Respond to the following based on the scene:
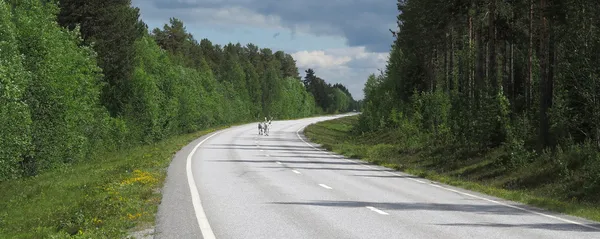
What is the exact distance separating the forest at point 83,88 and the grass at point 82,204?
11.3ft

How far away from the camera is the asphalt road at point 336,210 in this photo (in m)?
12.3

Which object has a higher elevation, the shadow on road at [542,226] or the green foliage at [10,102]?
the green foliage at [10,102]

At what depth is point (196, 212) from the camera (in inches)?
577

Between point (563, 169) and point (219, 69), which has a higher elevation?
point (219, 69)

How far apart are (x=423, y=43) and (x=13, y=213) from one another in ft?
144

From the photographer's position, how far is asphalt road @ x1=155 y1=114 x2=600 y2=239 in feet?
40.5

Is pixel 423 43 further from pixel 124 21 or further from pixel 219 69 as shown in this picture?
pixel 219 69

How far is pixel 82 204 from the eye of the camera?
17.2 metres

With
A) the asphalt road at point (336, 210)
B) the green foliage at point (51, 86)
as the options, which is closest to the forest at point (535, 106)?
the asphalt road at point (336, 210)

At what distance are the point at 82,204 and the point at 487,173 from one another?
16420 mm

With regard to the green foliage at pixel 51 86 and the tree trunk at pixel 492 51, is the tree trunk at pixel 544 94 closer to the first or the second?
the tree trunk at pixel 492 51

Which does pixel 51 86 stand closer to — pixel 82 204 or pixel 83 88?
pixel 83 88

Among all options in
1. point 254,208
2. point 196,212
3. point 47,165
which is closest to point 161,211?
point 196,212

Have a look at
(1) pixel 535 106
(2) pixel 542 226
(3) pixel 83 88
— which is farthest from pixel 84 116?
(2) pixel 542 226
